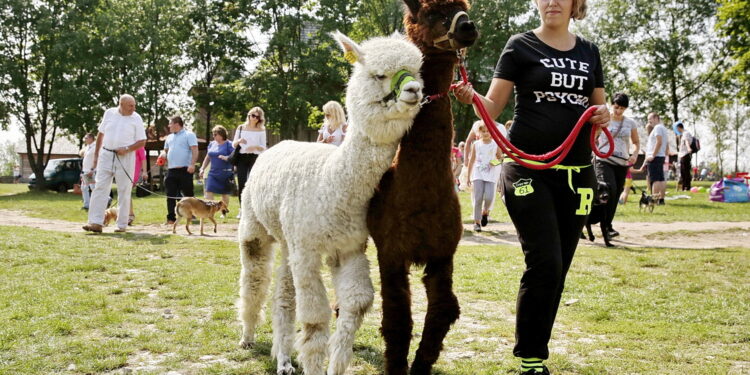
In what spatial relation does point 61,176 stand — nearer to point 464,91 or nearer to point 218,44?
point 218,44

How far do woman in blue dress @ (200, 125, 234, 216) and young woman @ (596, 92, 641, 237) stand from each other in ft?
22.4

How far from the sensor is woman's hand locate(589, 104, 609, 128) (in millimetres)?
3267

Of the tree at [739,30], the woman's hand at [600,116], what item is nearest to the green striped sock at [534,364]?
the woman's hand at [600,116]

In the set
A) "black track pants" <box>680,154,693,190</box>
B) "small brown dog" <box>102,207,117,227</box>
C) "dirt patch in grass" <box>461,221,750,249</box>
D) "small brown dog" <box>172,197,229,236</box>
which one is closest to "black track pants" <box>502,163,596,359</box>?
"dirt patch in grass" <box>461,221,750,249</box>

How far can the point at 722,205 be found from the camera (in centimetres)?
1661

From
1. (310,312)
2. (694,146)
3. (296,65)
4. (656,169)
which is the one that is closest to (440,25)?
(310,312)

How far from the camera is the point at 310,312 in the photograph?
332 centimetres

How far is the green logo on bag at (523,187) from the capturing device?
328 cm

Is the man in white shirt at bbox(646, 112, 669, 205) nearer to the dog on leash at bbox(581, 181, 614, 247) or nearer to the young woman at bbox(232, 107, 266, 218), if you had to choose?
the dog on leash at bbox(581, 181, 614, 247)

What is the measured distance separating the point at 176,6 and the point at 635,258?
116ft

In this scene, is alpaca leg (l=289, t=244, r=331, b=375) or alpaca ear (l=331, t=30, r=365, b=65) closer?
alpaca ear (l=331, t=30, r=365, b=65)

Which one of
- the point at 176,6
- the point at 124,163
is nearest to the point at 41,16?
the point at 176,6

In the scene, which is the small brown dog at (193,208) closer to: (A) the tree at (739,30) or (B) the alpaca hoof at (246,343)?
(B) the alpaca hoof at (246,343)

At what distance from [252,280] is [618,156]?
6.08 m
